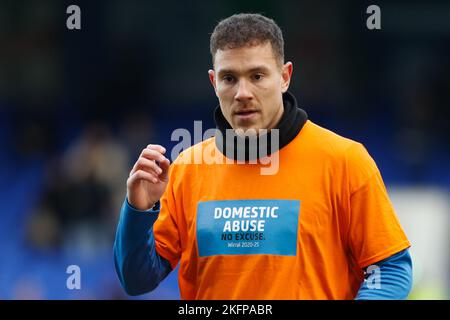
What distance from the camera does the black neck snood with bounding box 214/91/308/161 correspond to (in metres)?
4.01

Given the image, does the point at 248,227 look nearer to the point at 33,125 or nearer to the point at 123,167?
the point at 123,167

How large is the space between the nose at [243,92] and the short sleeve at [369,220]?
0.51 meters

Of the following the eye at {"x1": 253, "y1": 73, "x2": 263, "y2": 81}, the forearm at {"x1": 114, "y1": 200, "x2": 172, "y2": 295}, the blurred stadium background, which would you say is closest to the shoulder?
the eye at {"x1": 253, "y1": 73, "x2": 263, "y2": 81}

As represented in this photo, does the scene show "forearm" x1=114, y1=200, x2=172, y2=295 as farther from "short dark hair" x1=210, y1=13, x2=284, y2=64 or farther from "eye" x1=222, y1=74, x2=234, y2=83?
"short dark hair" x1=210, y1=13, x2=284, y2=64

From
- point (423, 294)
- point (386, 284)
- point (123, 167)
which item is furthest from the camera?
point (123, 167)

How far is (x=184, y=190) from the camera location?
412cm

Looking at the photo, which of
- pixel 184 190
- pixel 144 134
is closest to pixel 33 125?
pixel 144 134

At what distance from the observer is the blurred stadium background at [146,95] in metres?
10.3

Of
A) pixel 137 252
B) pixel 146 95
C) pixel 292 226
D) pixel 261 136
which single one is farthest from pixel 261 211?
pixel 146 95

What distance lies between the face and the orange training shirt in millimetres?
178

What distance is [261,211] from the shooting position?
3.94 m

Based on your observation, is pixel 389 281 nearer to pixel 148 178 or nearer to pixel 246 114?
pixel 246 114

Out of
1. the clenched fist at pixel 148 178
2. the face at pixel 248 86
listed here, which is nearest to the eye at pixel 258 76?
the face at pixel 248 86

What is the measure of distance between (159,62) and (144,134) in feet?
4.68
